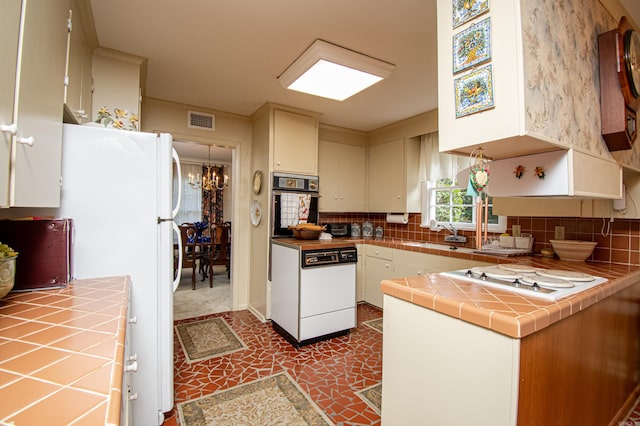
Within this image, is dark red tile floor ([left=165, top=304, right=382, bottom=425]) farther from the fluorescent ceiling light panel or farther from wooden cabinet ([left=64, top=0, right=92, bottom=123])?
the fluorescent ceiling light panel

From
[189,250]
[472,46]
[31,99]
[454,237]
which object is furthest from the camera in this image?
[189,250]

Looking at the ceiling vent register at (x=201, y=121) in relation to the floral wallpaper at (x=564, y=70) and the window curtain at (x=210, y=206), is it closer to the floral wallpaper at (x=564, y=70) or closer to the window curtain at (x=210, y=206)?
the floral wallpaper at (x=564, y=70)

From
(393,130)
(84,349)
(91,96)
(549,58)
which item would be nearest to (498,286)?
(549,58)

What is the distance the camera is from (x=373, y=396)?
6.68ft

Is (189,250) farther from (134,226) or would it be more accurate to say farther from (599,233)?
(599,233)

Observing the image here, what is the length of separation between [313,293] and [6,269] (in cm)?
211

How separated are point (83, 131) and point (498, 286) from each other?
2195mm

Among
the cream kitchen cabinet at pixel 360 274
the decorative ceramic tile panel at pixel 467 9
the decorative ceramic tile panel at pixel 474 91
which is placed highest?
the decorative ceramic tile panel at pixel 467 9

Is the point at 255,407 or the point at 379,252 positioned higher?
the point at 379,252

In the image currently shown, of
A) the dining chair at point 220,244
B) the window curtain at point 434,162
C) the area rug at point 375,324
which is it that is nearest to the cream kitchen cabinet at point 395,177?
the window curtain at point 434,162

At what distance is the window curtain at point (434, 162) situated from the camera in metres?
3.59

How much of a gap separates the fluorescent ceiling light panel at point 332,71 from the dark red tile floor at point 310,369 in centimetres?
235

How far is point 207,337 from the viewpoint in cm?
295

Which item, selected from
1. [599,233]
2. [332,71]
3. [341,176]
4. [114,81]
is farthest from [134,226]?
[599,233]
